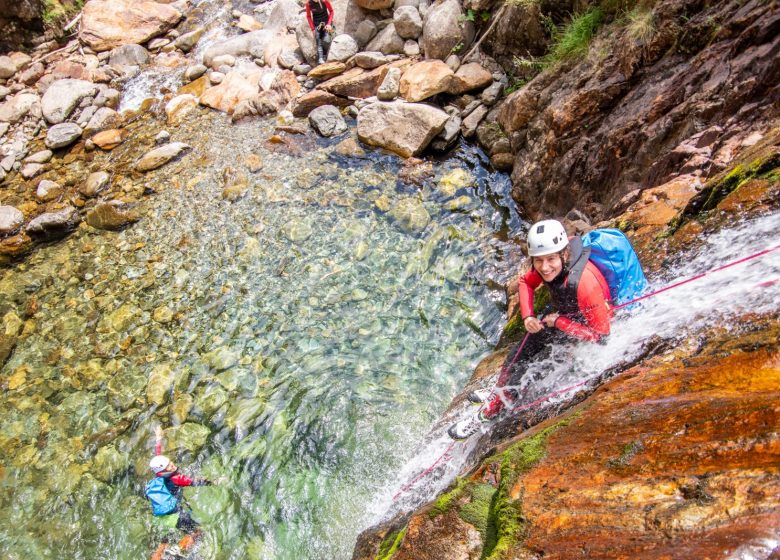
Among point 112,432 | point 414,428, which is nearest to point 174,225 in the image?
point 112,432

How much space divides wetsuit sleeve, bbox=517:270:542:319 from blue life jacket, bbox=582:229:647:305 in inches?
32.4

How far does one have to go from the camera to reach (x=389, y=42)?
539 inches

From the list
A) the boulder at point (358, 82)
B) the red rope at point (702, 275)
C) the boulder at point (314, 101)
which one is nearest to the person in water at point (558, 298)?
the red rope at point (702, 275)

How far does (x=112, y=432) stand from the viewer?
24.3 feet

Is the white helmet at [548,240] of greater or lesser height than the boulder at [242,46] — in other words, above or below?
below

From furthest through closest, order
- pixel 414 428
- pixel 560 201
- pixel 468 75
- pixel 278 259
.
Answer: pixel 468 75 < pixel 278 259 < pixel 560 201 < pixel 414 428

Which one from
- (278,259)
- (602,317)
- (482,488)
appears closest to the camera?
(482,488)

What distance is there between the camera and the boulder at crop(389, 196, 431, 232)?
391 inches

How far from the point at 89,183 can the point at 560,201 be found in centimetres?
1304

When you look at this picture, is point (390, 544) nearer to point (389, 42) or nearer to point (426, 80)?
point (426, 80)

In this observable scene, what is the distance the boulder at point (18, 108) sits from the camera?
52.1ft

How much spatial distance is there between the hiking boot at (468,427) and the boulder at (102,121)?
16.0m

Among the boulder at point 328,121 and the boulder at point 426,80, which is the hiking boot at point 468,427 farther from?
the boulder at point 328,121

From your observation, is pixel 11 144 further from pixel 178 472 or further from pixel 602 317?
pixel 602 317
